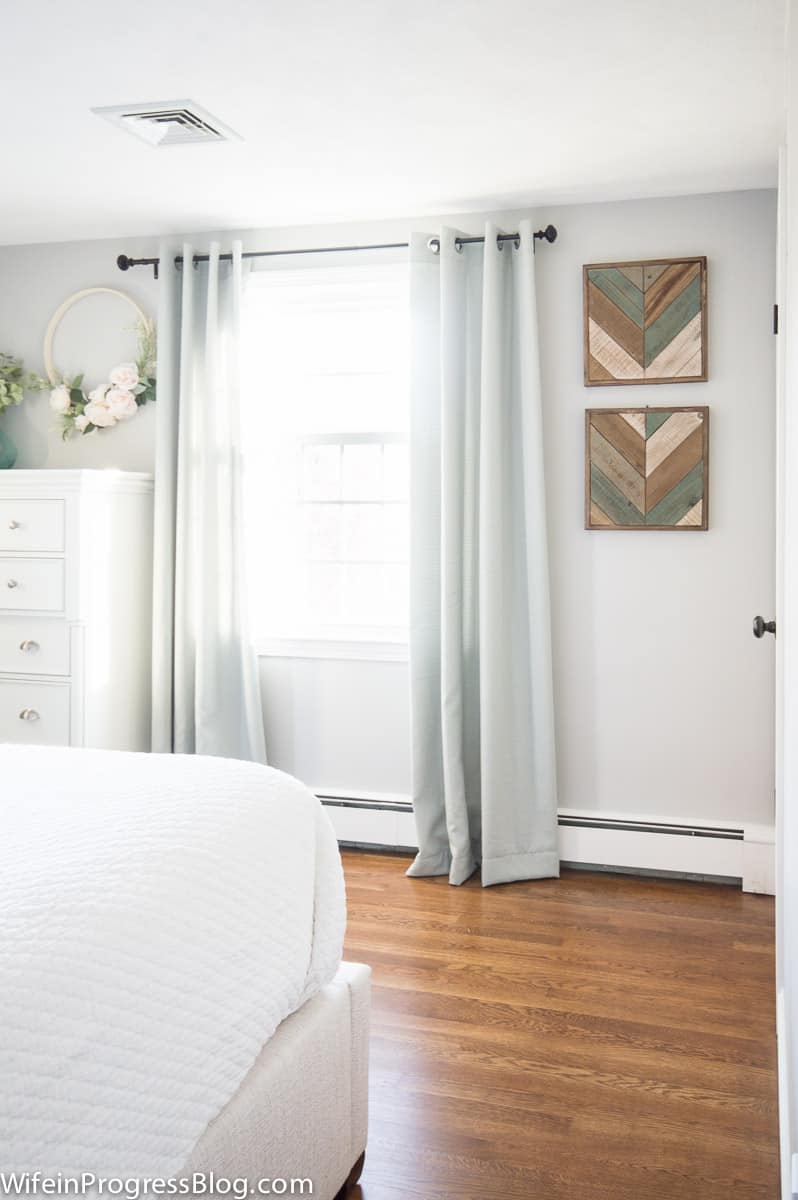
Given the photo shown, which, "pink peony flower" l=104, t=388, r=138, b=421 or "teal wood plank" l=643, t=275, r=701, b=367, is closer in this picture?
"teal wood plank" l=643, t=275, r=701, b=367

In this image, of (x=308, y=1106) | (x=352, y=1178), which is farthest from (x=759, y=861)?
(x=308, y=1106)

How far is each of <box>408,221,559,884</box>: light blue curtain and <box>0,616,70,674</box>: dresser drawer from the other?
1298mm

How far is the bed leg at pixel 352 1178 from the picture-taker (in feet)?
6.46

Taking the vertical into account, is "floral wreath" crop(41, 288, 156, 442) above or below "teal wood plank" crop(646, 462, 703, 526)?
above

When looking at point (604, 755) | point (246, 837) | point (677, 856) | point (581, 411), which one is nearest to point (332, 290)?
point (581, 411)

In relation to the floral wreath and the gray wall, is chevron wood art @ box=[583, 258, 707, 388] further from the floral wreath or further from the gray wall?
the floral wreath

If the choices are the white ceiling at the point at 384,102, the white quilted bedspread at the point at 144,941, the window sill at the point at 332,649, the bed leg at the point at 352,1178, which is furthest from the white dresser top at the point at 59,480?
the bed leg at the point at 352,1178

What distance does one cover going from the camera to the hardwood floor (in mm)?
2061

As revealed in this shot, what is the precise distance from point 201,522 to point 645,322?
183 centimetres

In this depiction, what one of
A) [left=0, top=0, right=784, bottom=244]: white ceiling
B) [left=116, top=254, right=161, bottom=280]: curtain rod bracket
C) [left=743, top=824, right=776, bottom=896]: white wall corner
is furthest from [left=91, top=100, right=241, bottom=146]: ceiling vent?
[left=743, top=824, right=776, bottom=896]: white wall corner

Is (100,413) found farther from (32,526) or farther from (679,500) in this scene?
(679,500)

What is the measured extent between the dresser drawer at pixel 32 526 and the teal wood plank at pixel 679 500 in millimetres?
2155

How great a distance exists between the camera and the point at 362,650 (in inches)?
164

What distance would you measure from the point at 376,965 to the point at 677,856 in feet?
4.35
